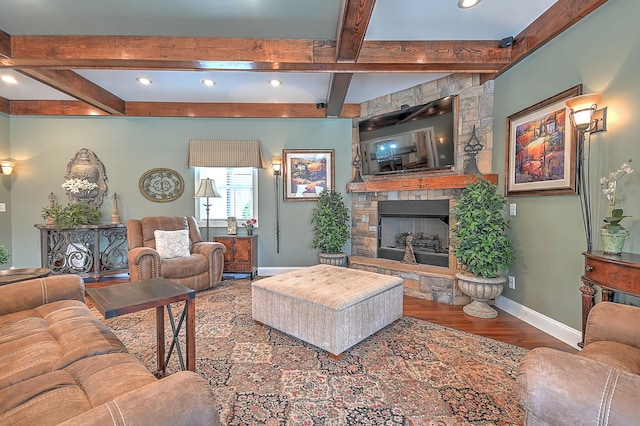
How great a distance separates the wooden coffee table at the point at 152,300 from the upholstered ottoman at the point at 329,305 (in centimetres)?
83

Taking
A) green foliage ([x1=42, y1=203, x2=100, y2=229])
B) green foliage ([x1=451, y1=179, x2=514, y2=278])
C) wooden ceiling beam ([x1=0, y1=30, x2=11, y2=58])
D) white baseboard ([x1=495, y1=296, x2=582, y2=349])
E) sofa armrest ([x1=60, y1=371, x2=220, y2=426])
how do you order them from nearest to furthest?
sofa armrest ([x1=60, y1=371, x2=220, y2=426]) < white baseboard ([x1=495, y1=296, x2=582, y2=349]) < wooden ceiling beam ([x1=0, y1=30, x2=11, y2=58]) < green foliage ([x1=451, y1=179, x2=514, y2=278]) < green foliage ([x1=42, y1=203, x2=100, y2=229])

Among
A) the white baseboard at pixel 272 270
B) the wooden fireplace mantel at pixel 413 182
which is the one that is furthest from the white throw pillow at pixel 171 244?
the wooden fireplace mantel at pixel 413 182

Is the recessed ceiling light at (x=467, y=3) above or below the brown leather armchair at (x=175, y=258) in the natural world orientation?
above

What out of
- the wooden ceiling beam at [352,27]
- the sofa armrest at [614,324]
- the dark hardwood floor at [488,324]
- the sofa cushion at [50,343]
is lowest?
the dark hardwood floor at [488,324]

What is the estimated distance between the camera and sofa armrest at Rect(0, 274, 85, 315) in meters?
1.77

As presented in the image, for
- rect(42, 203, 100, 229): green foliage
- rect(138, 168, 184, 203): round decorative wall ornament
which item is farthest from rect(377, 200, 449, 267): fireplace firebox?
rect(42, 203, 100, 229): green foliage

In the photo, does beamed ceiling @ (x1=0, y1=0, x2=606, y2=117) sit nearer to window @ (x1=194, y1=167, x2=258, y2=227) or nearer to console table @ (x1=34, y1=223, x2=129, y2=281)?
window @ (x1=194, y1=167, x2=258, y2=227)

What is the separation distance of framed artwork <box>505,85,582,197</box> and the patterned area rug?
4.91 ft

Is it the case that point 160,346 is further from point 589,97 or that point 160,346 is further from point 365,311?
point 589,97

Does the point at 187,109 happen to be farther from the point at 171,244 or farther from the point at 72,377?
the point at 72,377

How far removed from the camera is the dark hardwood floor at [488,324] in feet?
8.02

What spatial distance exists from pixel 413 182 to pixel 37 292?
3.85 metres

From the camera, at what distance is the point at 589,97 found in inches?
75.8

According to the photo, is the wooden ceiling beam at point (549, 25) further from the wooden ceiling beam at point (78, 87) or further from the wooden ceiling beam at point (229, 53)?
the wooden ceiling beam at point (78, 87)
